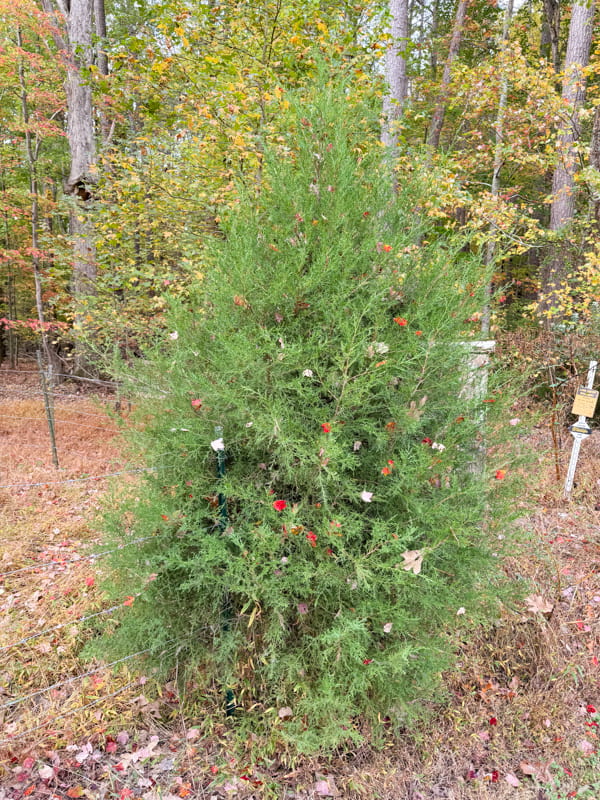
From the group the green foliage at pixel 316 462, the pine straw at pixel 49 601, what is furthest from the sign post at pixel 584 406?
the pine straw at pixel 49 601

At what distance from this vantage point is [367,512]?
2.35 metres

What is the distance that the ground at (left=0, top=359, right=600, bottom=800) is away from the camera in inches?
93.7

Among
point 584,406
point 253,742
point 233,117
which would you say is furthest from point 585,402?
point 233,117

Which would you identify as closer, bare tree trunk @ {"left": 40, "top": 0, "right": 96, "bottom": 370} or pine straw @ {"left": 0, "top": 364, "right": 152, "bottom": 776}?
pine straw @ {"left": 0, "top": 364, "right": 152, "bottom": 776}

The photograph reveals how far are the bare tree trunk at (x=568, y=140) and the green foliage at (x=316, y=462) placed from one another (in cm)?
509

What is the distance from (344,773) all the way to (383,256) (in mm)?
2625

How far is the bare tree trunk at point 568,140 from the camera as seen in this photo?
21.2ft

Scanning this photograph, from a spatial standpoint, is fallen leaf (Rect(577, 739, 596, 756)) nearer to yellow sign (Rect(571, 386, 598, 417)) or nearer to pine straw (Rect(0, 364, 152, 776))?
pine straw (Rect(0, 364, 152, 776))

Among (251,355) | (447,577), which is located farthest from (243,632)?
(251,355)

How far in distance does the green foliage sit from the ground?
27 cm

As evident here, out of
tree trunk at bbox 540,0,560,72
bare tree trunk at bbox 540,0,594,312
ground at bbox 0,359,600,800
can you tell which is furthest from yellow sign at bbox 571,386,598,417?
tree trunk at bbox 540,0,560,72

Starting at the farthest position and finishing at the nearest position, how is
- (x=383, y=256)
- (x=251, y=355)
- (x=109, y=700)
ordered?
(x=109, y=700), (x=383, y=256), (x=251, y=355)

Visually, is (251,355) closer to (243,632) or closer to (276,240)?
(276,240)

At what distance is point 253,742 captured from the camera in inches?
97.3
